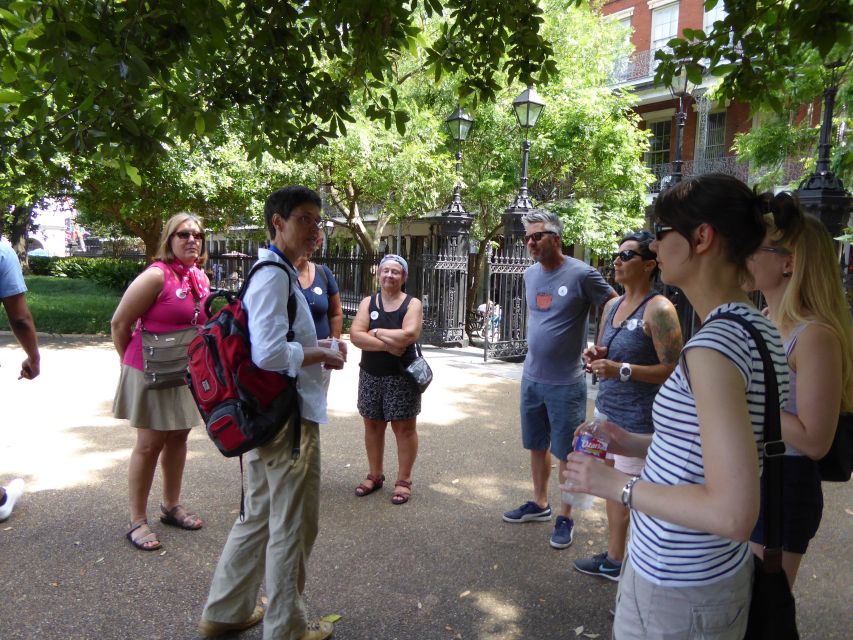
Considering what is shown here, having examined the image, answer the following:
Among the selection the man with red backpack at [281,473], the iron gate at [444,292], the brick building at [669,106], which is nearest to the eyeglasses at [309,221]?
the man with red backpack at [281,473]

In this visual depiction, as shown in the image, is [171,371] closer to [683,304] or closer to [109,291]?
[683,304]

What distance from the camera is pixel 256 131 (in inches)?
162

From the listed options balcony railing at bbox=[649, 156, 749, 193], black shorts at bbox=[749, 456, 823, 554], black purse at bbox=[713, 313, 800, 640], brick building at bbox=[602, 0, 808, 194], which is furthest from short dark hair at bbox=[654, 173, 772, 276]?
brick building at bbox=[602, 0, 808, 194]

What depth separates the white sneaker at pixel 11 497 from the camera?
3945 millimetres

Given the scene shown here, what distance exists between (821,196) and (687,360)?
7340mm

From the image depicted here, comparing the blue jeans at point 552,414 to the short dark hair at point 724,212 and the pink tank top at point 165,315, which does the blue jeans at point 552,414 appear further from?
the short dark hair at point 724,212

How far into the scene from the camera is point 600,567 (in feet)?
11.4

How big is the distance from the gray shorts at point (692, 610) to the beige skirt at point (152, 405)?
2.81 metres

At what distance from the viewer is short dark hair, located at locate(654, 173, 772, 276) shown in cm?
143

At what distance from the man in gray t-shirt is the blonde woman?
1.46 m

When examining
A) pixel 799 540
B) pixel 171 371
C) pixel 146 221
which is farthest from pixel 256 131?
pixel 146 221

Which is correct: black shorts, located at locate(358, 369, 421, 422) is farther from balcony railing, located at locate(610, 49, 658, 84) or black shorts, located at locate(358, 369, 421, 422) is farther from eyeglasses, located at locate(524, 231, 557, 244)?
balcony railing, located at locate(610, 49, 658, 84)

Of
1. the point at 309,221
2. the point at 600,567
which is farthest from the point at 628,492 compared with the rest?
the point at 600,567

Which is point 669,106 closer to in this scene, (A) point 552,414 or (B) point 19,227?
(A) point 552,414
